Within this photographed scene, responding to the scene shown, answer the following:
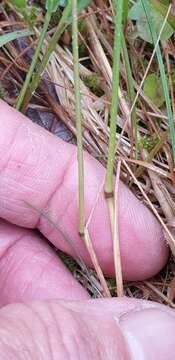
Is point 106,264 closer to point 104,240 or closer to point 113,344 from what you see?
point 104,240

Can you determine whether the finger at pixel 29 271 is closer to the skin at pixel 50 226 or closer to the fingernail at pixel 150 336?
the skin at pixel 50 226

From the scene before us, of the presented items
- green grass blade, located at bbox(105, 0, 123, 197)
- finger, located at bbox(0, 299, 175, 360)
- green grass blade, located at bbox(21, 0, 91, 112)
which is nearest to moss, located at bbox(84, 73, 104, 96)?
green grass blade, located at bbox(21, 0, 91, 112)

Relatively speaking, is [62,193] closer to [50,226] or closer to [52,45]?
[50,226]

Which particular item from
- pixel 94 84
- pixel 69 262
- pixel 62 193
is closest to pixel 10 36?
pixel 94 84

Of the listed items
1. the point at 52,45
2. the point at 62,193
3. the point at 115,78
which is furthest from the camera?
the point at 62,193

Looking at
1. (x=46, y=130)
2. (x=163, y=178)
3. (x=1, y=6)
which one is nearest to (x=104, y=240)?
(x=163, y=178)
